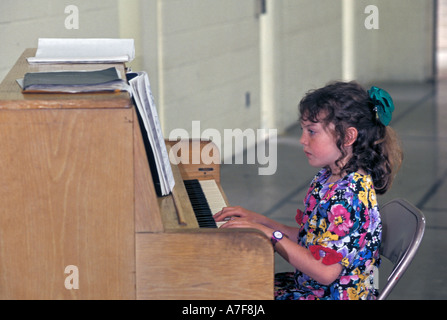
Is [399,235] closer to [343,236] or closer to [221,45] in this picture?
[343,236]

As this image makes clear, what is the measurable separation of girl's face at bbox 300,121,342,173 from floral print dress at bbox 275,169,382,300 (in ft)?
0.26

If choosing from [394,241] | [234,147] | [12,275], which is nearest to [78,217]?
[12,275]

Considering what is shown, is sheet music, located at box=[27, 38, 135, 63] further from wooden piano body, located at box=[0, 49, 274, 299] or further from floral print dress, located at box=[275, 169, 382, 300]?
floral print dress, located at box=[275, 169, 382, 300]

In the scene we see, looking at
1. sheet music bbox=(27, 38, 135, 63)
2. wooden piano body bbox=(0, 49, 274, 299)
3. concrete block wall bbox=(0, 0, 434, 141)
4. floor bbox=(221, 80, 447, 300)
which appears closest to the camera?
wooden piano body bbox=(0, 49, 274, 299)

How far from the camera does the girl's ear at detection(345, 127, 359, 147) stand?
203 cm

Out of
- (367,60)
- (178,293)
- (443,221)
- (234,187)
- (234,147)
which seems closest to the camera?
(178,293)

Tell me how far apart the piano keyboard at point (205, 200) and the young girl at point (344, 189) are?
0.21 ft

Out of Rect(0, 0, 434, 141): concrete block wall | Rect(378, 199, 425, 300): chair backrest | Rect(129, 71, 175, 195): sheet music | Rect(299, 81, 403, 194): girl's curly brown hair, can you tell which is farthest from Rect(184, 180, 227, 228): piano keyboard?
Rect(0, 0, 434, 141): concrete block wall

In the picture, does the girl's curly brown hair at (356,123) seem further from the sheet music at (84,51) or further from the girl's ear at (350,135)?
the sheet music at (84,51)

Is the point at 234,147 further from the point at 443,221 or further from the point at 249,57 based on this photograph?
the point at 443,221

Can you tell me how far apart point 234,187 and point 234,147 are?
3.05 ft

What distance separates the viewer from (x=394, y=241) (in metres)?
2.12

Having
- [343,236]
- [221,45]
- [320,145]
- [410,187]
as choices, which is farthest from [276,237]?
[221,45]

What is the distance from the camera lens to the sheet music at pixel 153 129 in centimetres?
193
